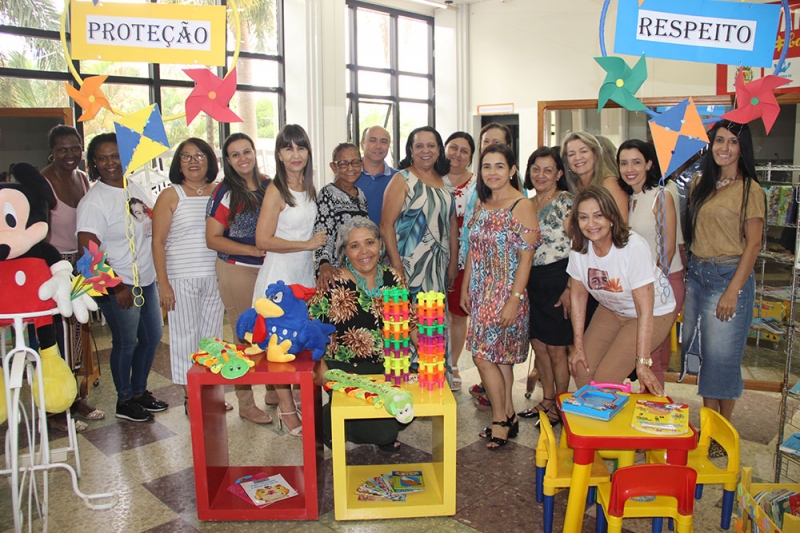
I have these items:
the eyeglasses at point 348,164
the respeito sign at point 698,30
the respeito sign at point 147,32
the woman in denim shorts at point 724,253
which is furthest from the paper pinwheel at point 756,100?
the respeito sign at point 147,32

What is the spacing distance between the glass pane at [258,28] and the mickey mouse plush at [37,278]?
5989 mm

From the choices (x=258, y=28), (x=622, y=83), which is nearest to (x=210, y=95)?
(x=622, y=83)

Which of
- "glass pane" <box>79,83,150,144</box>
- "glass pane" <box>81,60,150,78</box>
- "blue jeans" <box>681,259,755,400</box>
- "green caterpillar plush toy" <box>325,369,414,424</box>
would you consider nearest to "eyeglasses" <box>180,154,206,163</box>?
"green caterpillar plush toy" <box>325,369,414,424</box>

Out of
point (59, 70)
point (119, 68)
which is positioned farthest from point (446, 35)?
point (59, 70)

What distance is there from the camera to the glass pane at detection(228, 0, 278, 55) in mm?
7922

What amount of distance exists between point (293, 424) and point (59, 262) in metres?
1.49

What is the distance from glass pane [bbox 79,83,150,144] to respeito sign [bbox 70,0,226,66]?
15.6 feet

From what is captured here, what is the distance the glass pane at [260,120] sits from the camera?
8.04m

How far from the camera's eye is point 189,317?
11.5ft

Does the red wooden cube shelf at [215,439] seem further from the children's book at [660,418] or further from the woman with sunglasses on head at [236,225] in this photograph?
the children's book at [660,418]

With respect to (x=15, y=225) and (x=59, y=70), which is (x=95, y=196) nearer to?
(x=15, y=225)

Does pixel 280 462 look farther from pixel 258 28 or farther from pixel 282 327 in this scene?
pixel 258 28

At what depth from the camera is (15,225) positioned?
241cm

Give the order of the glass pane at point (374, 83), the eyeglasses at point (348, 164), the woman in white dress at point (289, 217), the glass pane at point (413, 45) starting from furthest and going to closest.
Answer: the glass pane at point (413, 45)
the glass pane at point (374, 83)
the eyeglasses at point (348, 164)
the woman in white dress at point (289, 217)
